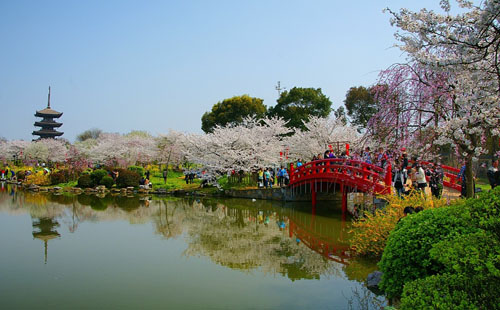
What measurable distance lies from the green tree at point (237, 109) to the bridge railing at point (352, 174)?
21.3m

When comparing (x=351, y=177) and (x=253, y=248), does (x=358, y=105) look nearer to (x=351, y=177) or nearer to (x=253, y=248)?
(x=351, y=177)

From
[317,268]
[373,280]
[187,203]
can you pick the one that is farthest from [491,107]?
[187,203]

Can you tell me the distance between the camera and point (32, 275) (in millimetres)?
8422

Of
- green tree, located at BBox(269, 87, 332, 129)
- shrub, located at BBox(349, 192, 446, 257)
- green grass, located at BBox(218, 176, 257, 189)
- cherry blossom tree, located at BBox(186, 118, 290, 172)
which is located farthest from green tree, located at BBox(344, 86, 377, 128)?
shrub, located at BBox(349, 192, 446, 257)

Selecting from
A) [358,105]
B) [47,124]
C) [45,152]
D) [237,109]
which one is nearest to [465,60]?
[358,105]

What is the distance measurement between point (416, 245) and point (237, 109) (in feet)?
116

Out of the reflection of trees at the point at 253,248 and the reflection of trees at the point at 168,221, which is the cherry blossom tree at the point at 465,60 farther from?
the reflection of trees at the point at 168,221

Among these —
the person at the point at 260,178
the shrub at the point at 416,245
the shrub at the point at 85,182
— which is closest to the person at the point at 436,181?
the shrub at the point at 416,245

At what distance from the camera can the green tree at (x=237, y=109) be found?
1554 inches

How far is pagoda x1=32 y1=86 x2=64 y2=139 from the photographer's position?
188 ft

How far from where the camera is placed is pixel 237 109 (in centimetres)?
3975

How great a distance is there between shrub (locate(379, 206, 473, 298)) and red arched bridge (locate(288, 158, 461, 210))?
16.0 feet

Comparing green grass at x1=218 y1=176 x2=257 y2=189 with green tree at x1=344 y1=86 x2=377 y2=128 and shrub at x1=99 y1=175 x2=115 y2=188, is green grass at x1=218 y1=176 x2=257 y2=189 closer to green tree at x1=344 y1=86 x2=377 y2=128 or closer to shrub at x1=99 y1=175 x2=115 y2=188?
shrub at x1=99 y1=175 x2=115 y2=188

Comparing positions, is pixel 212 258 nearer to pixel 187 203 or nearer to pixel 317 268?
pixel 317 268
